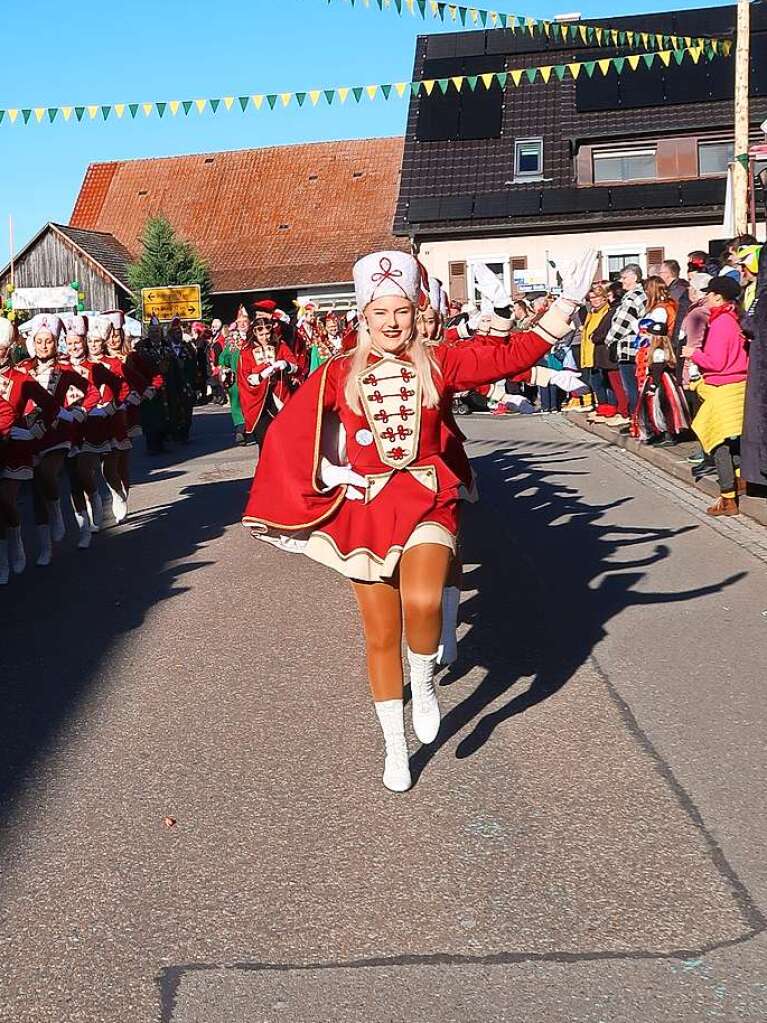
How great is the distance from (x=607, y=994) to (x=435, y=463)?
7.02 ft

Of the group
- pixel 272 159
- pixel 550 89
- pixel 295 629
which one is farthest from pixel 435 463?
pixel 272 159

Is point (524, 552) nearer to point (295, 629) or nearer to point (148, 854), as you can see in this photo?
point (295, 629)

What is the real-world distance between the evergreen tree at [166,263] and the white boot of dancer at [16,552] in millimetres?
43991

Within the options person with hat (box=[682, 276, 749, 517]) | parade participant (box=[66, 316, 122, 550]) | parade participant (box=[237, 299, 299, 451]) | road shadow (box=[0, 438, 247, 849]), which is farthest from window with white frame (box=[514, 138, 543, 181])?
person with hat (box=[682, 276, 749, 517])

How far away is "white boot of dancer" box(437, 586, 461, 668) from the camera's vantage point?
661cm

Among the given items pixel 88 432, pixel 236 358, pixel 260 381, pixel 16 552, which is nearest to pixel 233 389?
pixel 236 358

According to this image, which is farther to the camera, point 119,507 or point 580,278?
point 119,507

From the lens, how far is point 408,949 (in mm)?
3777

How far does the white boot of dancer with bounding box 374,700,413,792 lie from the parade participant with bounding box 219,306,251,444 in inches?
373

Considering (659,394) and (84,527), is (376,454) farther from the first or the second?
(659,394)

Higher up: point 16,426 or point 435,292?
point 435,292

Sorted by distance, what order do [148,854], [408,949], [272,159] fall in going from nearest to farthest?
[408,949], [148,854], [272,159]

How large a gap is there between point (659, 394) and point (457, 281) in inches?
1016

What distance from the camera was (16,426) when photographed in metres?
10.1
